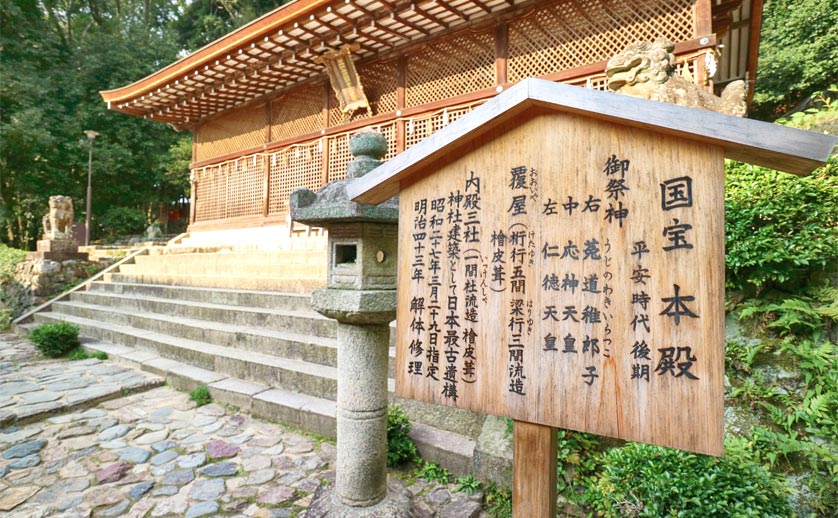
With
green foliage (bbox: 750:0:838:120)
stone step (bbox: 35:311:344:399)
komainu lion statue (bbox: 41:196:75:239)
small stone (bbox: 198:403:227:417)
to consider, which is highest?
green foliage (bbox: 750:0:838:120)

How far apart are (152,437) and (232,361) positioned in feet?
4.13

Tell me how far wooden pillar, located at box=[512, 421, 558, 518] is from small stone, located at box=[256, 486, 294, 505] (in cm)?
200

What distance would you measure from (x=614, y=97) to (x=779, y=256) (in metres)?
2.52

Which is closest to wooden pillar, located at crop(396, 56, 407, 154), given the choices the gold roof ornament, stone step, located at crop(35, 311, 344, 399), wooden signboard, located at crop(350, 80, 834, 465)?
the gold roof ornament

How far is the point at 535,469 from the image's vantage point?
5.27 feet

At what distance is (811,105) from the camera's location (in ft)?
38.3

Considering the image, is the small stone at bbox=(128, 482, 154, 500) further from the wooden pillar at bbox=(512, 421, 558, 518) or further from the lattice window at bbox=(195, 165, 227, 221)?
the lattice window at bbox=(195, 165, 227, 221)

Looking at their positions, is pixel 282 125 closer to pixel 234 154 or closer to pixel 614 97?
pixel 234 154

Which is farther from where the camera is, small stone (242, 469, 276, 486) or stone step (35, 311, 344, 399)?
stone step (35, 311, 344, 399)

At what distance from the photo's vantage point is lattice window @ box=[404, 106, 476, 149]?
284 inches

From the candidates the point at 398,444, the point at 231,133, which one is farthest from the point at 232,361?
the point at 231,133

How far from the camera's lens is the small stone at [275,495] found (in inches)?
113

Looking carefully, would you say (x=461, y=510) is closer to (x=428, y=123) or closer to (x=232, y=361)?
(x=232, y=361)

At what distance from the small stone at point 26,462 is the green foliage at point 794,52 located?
18.1 m
